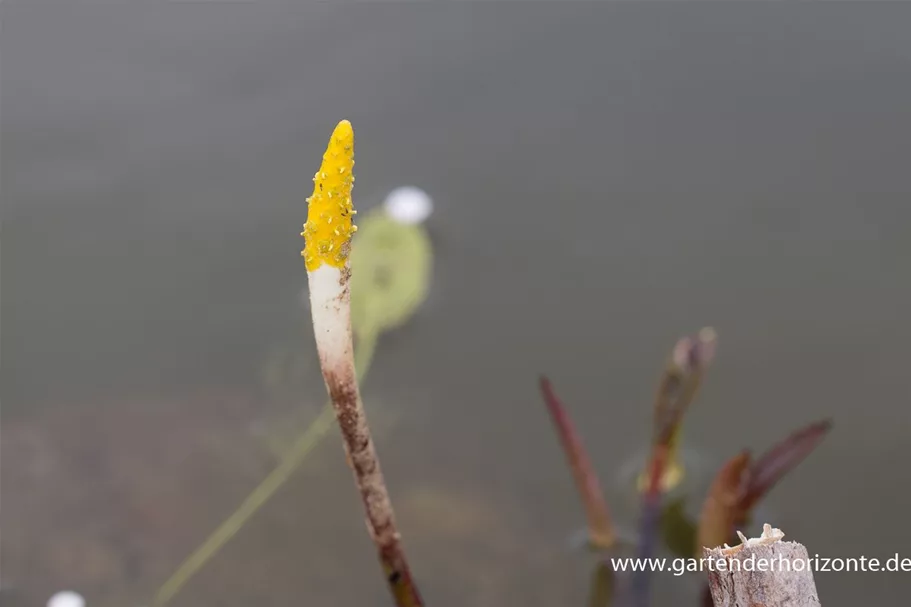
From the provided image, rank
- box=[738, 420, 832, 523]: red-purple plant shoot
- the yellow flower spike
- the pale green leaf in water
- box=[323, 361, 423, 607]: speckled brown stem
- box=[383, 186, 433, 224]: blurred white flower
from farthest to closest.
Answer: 1. box=[383, 186, 433, 224]: blurred white flower
2. the pale green leaf in water
3. box=[738, 420, 832, 523]: red-purple plant shoot
4. box=[323, 361, 423, 607]: speckled brown stem
5. the yellow flower spike

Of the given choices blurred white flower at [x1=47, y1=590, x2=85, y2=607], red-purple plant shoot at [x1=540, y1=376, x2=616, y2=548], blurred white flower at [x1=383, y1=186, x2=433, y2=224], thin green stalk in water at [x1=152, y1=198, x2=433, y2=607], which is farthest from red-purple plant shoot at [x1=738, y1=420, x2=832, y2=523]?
blurred white flower at [x1=47, y1=590, x2=85, y2=607]

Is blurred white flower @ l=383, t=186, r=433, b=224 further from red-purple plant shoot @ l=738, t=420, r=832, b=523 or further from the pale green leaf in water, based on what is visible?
red-purple plant shoot @ l=738, t=420, r=832, b=523

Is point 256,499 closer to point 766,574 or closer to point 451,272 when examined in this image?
point 451,272

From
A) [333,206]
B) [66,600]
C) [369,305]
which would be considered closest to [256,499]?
[66,600]

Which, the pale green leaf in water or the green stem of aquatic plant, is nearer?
the green stem of aquatic plant

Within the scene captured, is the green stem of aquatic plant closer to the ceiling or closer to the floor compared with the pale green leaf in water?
closer to the floor

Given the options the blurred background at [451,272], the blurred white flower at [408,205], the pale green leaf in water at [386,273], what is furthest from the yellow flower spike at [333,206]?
the blurred white flower at [408,205]

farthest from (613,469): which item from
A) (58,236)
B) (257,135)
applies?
(58,236)
